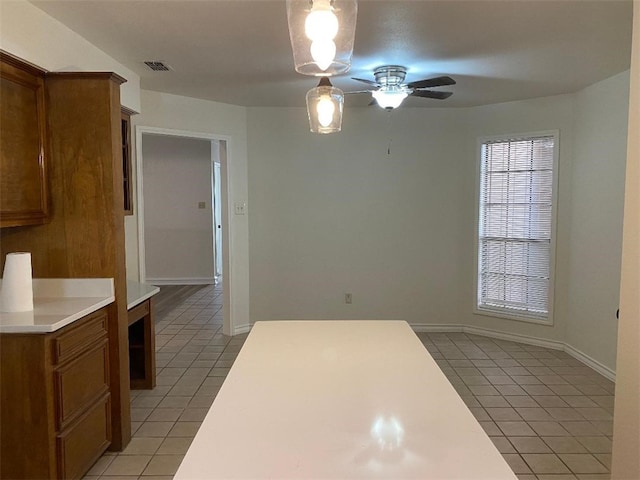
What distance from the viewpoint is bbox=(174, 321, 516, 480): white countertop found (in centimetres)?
105

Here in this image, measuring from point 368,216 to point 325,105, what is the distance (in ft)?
10.5

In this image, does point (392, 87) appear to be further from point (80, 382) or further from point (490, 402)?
point (80, 382)

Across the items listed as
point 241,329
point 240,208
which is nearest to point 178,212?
point 240,208

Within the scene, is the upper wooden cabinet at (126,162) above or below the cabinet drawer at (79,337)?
above

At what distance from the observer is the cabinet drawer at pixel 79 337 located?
7.19ft

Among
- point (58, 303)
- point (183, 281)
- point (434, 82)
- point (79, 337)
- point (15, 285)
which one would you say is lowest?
point (183, 281)

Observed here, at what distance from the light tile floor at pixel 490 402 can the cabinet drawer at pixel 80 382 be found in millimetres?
459

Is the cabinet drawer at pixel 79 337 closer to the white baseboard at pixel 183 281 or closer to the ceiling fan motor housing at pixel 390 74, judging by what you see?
the ceiling fan motor housing at pixel 390 74

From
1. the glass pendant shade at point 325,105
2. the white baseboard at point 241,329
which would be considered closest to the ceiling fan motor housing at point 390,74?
the glass pendant shade at point 325,105

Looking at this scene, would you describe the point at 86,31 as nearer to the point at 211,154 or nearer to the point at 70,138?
the point at 70,138

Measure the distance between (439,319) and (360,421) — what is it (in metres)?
4.22

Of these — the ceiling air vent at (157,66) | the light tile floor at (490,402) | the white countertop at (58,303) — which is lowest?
the light tile floor at (490,402)

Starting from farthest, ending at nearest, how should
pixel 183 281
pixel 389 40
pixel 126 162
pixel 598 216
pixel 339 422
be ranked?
pixel 183 281
pixel 598 216
pixel 126 162
pixel 389 40
pixel 339 422

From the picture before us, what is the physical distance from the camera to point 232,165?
16.4ft
